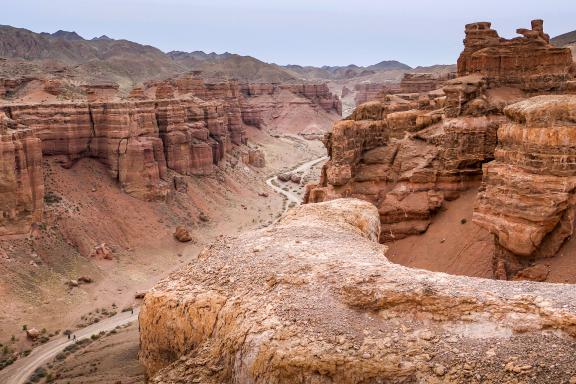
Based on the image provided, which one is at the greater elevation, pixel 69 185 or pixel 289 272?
pixel 289 272

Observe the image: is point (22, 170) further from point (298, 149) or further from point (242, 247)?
point (298, 149)

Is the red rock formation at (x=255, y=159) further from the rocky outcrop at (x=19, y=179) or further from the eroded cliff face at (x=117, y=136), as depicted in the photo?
the rocky outcrop at (x=19, y=179)

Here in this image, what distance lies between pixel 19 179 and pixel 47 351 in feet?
40.8

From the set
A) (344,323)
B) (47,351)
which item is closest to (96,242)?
(47,351)

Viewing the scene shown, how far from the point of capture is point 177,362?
39.5 ft

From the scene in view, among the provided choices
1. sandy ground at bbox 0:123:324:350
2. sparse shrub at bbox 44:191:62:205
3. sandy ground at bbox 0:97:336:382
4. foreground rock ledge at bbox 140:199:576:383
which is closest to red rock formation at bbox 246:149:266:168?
sandy ground at bbox 0:97:336:382

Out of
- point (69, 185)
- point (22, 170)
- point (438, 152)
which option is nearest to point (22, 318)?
point (22, 170)

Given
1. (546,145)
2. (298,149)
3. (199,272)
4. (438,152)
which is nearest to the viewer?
(199,272)

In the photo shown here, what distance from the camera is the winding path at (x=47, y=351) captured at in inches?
1063

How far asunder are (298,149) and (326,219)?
80.2m

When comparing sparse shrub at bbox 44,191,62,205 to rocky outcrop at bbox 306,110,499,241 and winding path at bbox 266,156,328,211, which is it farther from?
winding path at bbox 266,156,328,211

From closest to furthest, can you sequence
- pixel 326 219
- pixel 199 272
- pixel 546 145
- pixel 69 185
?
pixel 199 272, pixel 326 219, pixel 546 145, pixel 69 185

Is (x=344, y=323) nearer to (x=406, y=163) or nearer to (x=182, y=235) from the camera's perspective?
(x=406, y=163)

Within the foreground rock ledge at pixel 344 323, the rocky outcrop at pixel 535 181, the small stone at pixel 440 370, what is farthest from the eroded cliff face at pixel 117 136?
the small stone at pixel 440 370
